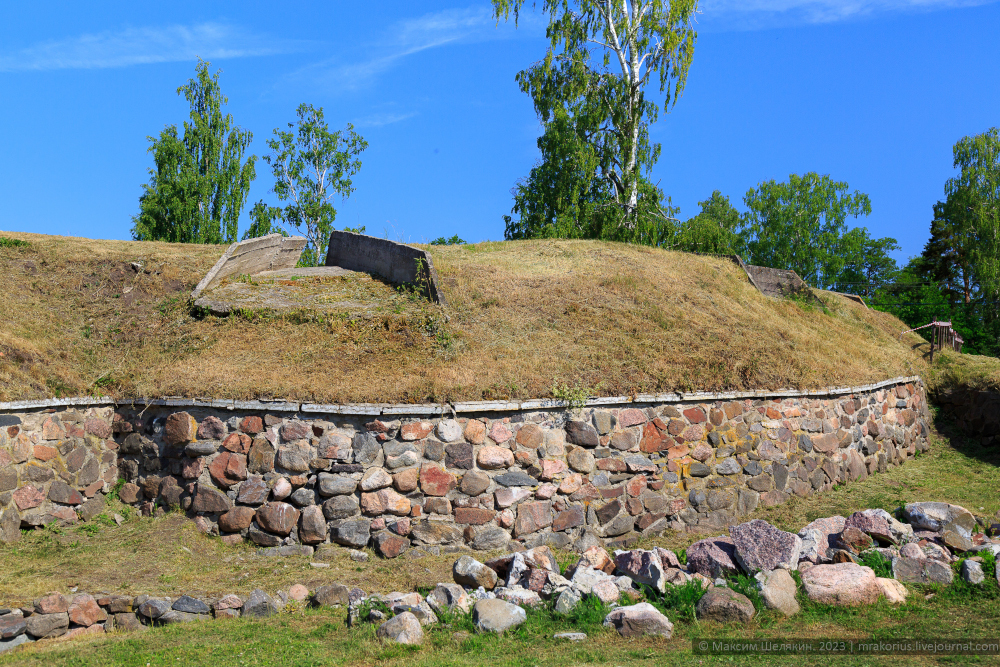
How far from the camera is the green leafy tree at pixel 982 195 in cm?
3744

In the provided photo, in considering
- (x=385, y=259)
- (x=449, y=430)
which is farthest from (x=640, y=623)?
(x=385, y=259)

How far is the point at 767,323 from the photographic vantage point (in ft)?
47.5

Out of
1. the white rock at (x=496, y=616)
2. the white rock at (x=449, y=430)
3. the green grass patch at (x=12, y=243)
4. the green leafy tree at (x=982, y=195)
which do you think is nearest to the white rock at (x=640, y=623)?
the white rock at (x=496, y=616)

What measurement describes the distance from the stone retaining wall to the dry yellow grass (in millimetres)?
387

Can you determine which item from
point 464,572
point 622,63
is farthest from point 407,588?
point 622,63

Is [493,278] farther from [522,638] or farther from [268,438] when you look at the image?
[522,638]

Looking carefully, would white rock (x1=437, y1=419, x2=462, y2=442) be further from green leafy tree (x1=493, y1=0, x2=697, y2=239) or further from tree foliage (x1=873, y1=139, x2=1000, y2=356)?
tree foliage (x1=873, y1=139, x2=1000, y2=356)

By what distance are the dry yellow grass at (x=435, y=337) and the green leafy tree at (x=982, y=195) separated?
25509mm

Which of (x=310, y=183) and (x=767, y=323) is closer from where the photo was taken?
(x=767, y=323)

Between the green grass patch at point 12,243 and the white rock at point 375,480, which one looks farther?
the green grass patch at point 12,243

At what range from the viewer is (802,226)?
154 feet

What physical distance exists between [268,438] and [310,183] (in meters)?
21.6

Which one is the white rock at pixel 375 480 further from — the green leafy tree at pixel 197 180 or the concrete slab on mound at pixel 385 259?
the green leafy tree at pixel 197 180

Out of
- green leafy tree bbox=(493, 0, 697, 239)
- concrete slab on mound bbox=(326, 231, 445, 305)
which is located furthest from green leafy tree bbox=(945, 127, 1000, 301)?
concrete slab on mound bbox=(326, 231, 445, 305)
